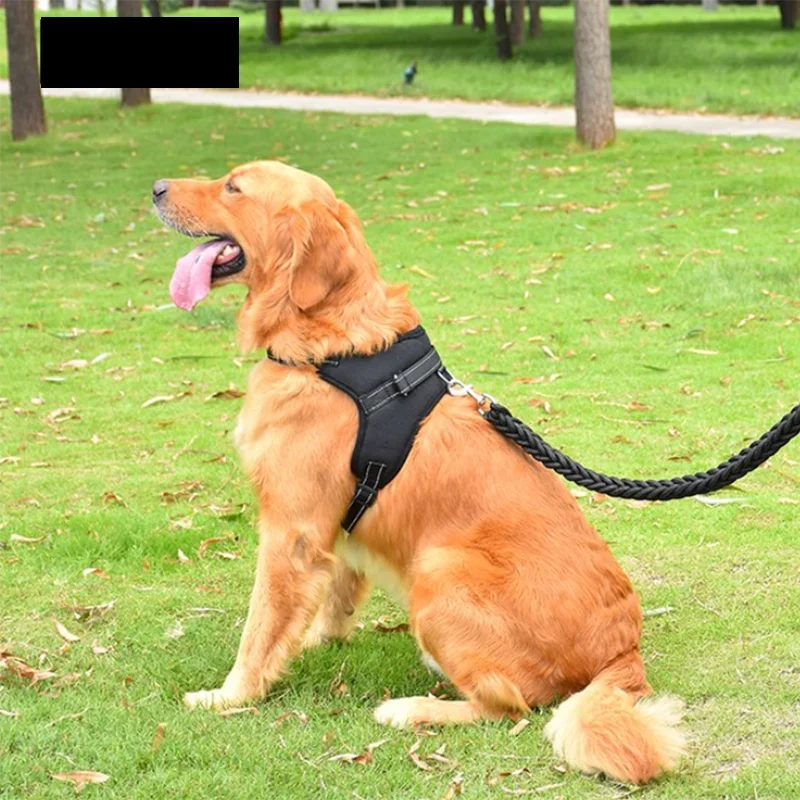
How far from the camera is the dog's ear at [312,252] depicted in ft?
15.0

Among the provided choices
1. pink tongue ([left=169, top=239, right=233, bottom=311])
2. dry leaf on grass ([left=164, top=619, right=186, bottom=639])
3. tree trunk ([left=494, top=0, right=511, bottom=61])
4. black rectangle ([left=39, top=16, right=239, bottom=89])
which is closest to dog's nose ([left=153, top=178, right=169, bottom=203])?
pink tongue ([left=169, top=239, right=233, bottom=311])

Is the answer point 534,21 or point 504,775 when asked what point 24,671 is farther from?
point 534,21

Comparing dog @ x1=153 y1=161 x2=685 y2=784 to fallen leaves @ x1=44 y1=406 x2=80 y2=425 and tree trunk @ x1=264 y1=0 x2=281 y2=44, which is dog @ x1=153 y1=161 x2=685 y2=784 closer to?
fallen leaves @ x1=44 y1=406 x2=80 y2=425

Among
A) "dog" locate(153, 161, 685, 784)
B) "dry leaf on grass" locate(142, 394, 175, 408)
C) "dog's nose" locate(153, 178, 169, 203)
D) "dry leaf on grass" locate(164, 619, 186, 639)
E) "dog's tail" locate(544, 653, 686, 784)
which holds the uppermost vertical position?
"dog's nose" locate(153, 178, 169, 203)

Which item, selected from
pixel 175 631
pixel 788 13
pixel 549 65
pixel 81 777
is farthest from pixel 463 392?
pixel 788 13

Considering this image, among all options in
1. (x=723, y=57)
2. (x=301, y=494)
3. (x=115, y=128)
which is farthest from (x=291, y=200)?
(x=723, y=57)

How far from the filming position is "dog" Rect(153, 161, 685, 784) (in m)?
4.37

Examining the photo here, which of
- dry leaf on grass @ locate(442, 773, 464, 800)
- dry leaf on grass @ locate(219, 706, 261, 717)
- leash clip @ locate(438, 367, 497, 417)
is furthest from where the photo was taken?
leash clip @ locate(438, 367, 497, 417)

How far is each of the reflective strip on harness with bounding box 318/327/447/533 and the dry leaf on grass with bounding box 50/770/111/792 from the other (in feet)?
3.87

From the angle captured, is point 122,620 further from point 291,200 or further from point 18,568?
point 291,200

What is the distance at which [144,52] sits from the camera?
575cm

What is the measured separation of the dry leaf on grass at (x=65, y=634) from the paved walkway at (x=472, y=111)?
15.5 meters

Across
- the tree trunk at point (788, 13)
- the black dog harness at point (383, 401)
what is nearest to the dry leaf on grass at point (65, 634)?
the black dog harness at point (383, 401)

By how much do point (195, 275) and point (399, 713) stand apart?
1.66 meters
